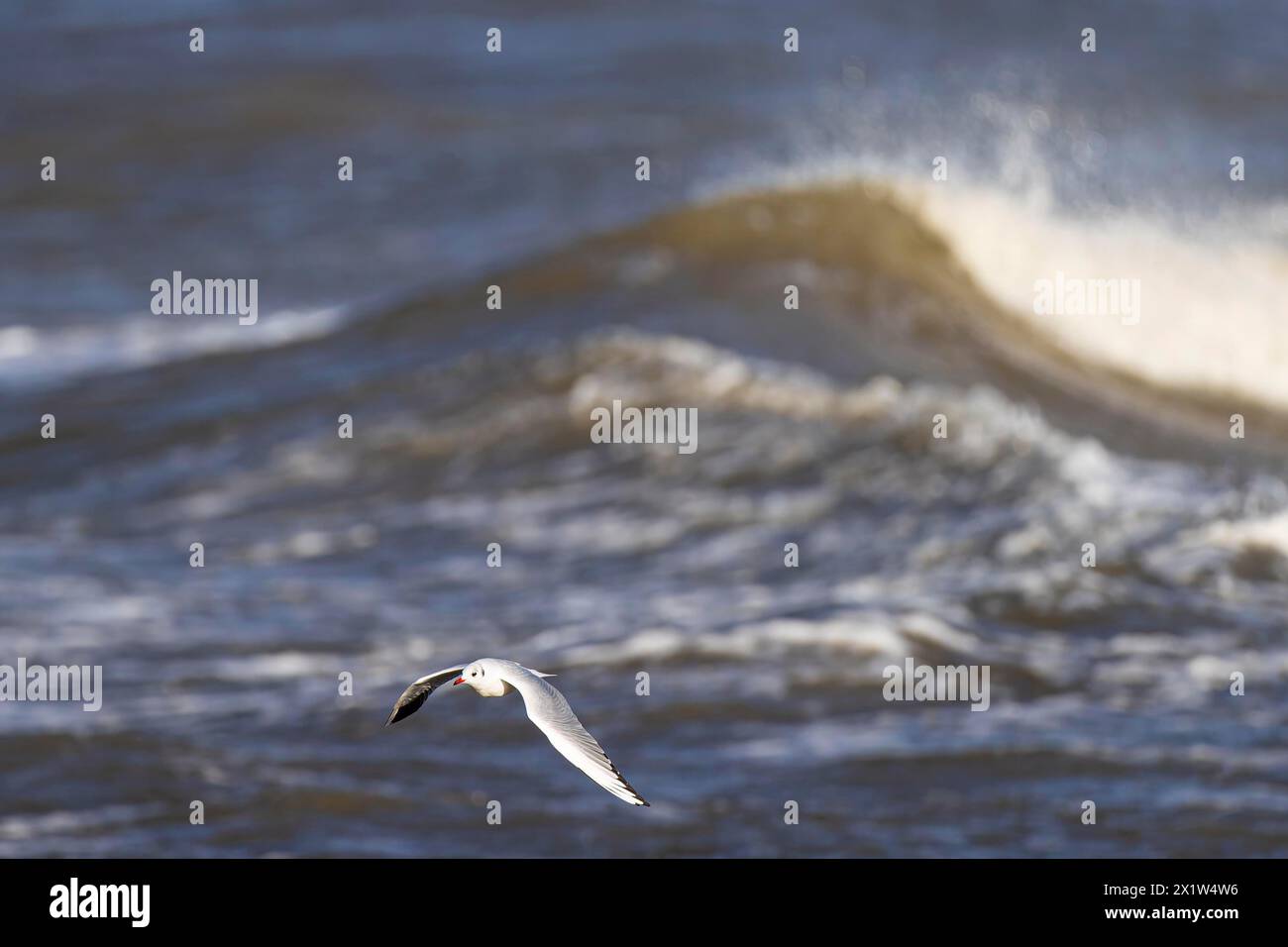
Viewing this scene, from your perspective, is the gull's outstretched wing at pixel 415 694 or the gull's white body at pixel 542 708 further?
the gull's outstretched wing at pixel 415 694

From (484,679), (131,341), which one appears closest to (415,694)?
(484,679)

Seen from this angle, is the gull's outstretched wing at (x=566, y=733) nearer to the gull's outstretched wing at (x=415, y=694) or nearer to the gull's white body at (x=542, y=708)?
the gull's white body at (x=542, y=708)

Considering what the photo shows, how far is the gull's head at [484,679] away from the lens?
10.5ft

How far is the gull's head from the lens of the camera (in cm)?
320

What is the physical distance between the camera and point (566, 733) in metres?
3.21

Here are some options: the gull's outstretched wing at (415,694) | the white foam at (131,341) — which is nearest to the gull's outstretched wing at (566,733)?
the gull's outstretched wing at (415,694)

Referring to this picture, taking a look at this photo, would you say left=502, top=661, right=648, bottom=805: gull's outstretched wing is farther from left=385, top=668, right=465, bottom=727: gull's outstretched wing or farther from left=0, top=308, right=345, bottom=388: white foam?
left=0, top=308, right=345, bottom=388: white foam

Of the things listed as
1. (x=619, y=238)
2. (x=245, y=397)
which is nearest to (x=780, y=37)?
(x=619, y=238)

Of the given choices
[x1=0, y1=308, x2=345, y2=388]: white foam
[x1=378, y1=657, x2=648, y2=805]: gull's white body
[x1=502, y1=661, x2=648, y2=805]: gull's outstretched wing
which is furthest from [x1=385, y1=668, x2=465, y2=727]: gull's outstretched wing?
[x1=0, y1=308, x2=345, y2=388]: white foam

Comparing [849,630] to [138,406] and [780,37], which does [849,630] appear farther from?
[780,37]

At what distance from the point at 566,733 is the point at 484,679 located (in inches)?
6.6

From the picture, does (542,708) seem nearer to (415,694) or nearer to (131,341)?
(415,694)

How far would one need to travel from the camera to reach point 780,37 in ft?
73.7
